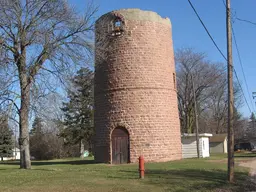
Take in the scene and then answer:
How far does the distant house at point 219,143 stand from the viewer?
6222 cm

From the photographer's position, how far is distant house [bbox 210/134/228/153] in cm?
6222

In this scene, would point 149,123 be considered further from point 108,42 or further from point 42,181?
point 42,181

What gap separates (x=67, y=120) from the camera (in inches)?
2259

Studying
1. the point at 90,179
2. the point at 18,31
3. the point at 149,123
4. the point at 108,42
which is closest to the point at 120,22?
the point at 108,42

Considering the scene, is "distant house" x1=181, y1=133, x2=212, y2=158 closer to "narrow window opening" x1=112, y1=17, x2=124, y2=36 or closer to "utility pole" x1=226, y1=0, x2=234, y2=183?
"narrow window opening" x1=112, y1=17, x2=124, y2=36

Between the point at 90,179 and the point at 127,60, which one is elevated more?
the point at 127,60

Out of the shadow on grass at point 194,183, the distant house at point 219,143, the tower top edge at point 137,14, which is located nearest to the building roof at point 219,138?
the distant house at point 219,143

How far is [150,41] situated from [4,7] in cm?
1192

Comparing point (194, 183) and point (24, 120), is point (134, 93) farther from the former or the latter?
point (194, 183)

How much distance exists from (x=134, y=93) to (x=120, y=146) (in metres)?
4.00

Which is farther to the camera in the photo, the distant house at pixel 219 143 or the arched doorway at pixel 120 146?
the distant house at pixel 219 143

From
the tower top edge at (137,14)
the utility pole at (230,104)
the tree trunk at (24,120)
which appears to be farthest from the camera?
the tower top edge at (137,14)

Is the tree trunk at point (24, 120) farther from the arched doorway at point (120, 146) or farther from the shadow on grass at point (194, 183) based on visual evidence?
the shadow on grass at point (194, 183)

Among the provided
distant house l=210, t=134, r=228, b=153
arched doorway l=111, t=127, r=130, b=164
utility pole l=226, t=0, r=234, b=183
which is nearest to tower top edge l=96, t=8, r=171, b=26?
arched doorway l=111, t=127, r=130, b=164
